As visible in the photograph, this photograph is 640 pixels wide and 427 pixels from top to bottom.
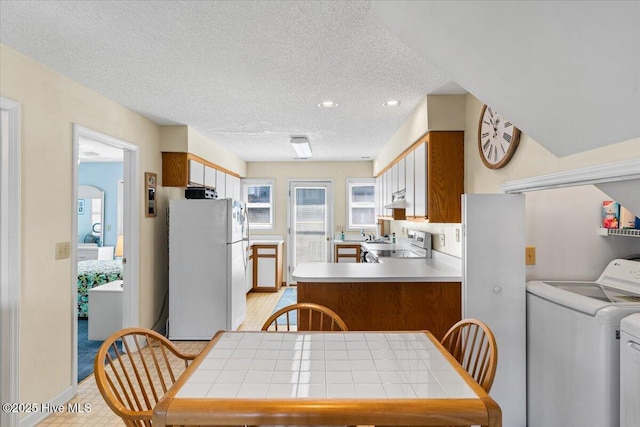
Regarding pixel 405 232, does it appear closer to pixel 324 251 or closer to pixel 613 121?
pixel 324 251

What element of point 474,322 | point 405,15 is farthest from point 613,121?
point 474,322

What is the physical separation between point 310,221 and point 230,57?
15.1 ft

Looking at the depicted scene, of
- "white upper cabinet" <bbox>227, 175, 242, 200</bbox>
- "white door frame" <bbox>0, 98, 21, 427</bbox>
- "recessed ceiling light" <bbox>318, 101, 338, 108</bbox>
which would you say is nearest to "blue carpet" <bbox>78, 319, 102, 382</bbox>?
"white door frame" <bbox>0, 98, 21, 427</bbox>

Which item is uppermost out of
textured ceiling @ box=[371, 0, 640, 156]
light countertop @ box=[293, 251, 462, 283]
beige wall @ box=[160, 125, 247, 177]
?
beige wall @ box=[160, 125, 247, 177]

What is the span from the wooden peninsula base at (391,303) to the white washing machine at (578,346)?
24.0 inches

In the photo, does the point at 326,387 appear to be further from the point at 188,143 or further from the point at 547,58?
the point at 188,143

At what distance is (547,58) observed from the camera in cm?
94

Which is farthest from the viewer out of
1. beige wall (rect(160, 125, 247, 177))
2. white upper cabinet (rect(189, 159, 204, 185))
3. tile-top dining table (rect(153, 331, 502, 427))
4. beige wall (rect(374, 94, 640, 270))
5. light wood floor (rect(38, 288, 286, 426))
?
white upper cabinet (rect(189, 159, 204, 185))

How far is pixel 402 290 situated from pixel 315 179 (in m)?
4.13

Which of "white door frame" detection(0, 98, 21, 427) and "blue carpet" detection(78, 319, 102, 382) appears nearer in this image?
"white door frame" detection(0, 98, 21, 427)

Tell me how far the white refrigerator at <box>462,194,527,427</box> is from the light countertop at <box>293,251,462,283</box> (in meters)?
0.50

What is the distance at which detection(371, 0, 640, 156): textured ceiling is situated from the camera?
0.80 meters

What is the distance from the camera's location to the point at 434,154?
9.91ft

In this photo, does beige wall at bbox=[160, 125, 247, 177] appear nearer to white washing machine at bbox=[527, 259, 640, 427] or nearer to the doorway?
the doorway
